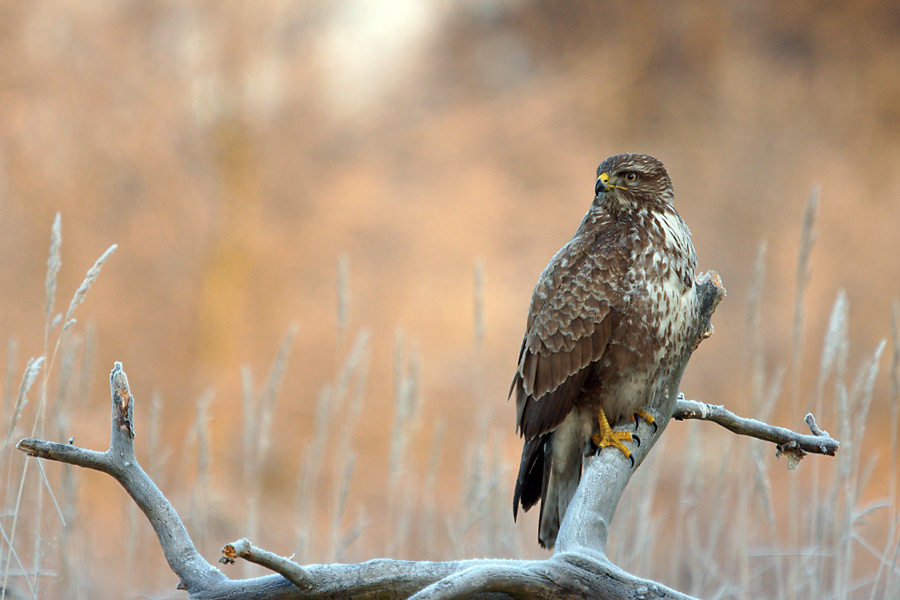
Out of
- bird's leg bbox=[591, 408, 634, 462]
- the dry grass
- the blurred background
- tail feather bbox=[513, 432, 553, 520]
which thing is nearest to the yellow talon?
bird's leg bbox=[591, 408, 634, 462]

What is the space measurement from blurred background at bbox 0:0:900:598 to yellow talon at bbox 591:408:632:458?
4019mm

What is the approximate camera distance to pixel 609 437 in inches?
72.8

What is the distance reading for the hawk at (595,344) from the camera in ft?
6.30

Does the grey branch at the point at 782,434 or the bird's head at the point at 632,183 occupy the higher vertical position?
the bird's head at the point at 632,183

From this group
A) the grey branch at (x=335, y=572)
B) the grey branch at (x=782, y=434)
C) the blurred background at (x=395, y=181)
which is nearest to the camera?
the grey branch at (x=335, y=572)

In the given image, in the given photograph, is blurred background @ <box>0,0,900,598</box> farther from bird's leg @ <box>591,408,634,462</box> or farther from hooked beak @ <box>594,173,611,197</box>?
bird's leg @ <box>591,408,634,462</box>

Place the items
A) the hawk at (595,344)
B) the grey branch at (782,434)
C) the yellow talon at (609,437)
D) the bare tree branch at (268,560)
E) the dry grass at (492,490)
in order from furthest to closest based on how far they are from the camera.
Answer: the dry grass at (492,490) < the hawk at (595,344) < the yellow talon at (609,437) < the grey branch at (782,434) < the bare tree branch at (268,560)

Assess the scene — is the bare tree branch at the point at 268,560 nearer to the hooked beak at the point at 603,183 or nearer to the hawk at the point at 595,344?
the hawk at the point at 595,344

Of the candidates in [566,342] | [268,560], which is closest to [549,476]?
[566,342]

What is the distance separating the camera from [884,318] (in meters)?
6.15

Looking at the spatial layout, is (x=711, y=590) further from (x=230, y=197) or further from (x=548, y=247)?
(x=230, y=197)

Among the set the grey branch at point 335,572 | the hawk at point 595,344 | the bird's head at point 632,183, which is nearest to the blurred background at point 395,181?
the bird's head at point 632,183

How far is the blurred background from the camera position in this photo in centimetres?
615

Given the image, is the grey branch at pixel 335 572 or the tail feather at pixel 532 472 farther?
the tail feather at pixel 532 472
